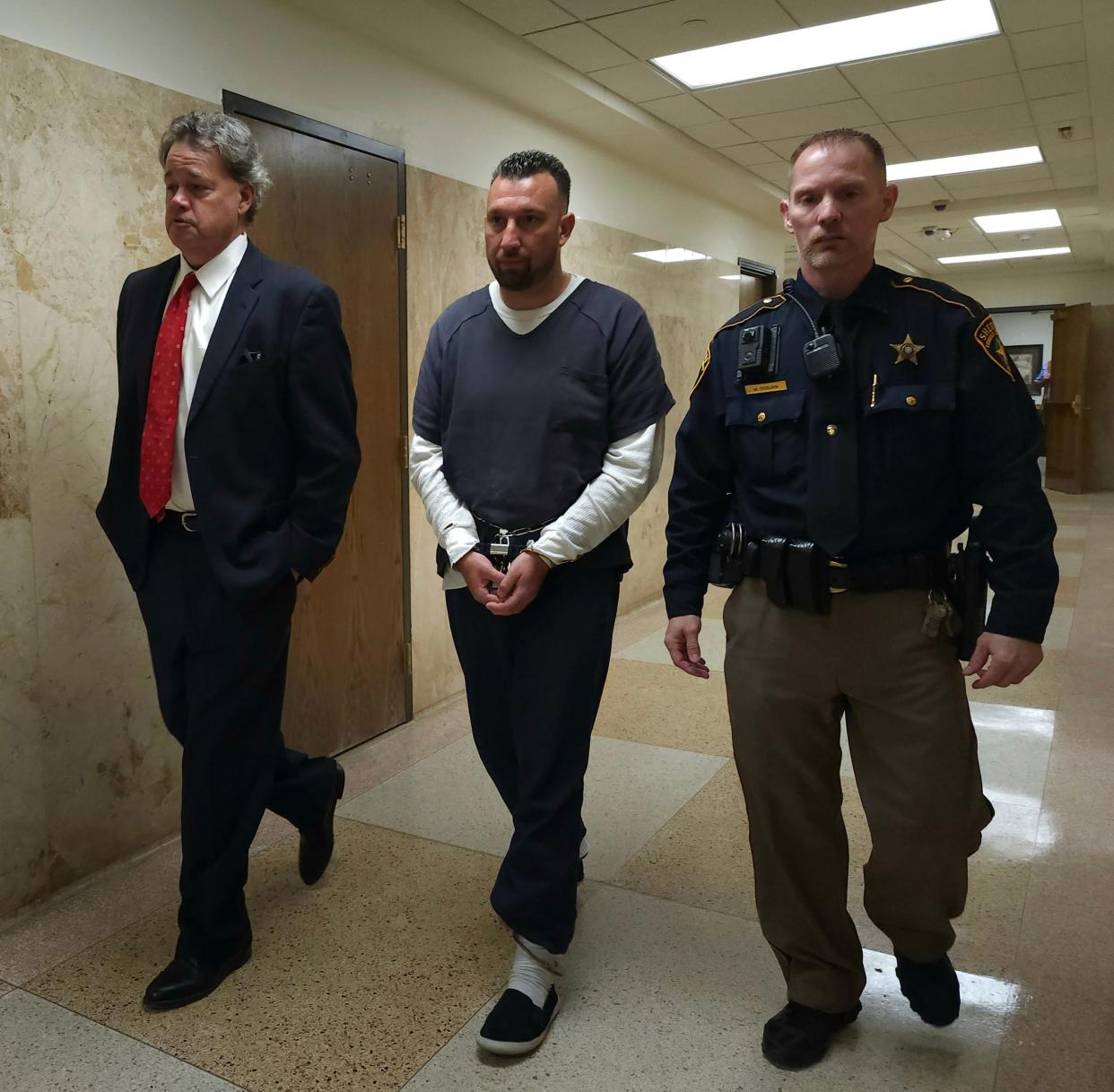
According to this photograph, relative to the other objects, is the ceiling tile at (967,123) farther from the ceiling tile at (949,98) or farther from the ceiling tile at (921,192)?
the ceiling tile at (921,192)

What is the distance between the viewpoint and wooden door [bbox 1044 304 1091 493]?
11.4m

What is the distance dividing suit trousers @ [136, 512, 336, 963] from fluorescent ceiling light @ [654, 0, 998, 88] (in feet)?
10.9

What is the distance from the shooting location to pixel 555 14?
367 centimetres

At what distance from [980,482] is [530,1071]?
1346 millimetres

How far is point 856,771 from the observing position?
71.5 inches

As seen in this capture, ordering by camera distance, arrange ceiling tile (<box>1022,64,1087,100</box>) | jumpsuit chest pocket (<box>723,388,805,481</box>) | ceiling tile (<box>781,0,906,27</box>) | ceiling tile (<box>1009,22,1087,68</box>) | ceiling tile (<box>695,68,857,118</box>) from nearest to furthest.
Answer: jumpsuit chest pocket (<box>723,388,805,481</box>)
ceiling tile (<box>781,0,906,27</box>)
ceiling tile (<box>1009,22,1087,68</box>)
ceiling tile (<box>1022,64,1087,100</box>)
ceiling tile (<box>695,68,857,118</box>)

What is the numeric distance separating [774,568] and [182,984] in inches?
58.3

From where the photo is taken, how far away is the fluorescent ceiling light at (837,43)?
152 inches

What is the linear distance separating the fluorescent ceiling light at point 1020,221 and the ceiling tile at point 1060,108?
299 cm

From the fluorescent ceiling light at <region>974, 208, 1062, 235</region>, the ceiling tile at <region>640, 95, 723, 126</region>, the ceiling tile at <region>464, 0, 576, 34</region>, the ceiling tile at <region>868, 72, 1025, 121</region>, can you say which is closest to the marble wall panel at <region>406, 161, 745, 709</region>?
the ceiling tile at <region>640, 95, 723, 126</region>

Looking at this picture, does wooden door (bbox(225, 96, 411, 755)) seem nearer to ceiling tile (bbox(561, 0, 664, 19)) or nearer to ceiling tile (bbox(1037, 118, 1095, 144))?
ceiling tile (bbox(561, 0, 664, 19))

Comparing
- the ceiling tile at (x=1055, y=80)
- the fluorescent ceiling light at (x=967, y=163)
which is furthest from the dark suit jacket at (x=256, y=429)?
the fluorescent ceiling light at (x=967, y=163)

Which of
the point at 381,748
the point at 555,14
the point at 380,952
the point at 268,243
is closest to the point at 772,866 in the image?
the point at 380,952

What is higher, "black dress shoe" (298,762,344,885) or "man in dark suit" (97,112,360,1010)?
"man in dark suit" (97,112,360,1010)
